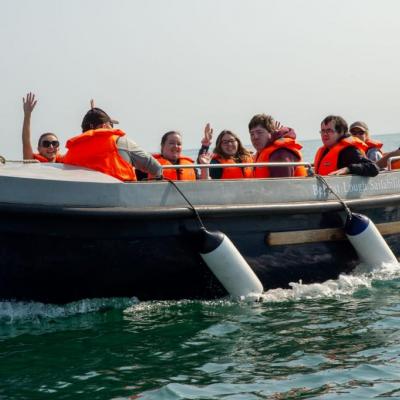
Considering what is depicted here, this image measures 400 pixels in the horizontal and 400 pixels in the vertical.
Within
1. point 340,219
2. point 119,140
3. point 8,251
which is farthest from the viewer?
point 340,219

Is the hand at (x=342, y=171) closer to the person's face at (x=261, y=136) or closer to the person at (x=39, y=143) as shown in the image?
the person's face at (x=261, y=136)

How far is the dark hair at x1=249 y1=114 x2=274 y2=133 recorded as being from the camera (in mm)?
7801

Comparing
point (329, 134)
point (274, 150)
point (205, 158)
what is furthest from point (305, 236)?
point (205, 158)

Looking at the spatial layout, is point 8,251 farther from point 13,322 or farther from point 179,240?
point 179,240

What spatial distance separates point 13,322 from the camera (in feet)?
20.6

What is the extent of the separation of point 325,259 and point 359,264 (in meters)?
0.34

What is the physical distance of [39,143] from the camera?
8281 millimetres

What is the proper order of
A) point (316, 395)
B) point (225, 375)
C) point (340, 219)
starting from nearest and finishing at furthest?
point (316, 395)
point (225, 375)
point (340, 219)

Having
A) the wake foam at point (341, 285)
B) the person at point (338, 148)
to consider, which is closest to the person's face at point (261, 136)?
the person at point (338, 148)

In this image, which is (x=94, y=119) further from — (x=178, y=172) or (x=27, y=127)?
(x=27, y=127)

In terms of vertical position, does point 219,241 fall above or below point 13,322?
above

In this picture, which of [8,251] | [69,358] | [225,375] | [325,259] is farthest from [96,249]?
[325,259]

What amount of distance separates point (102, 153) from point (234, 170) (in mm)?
1647

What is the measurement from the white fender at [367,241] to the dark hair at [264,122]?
1.19 meters
